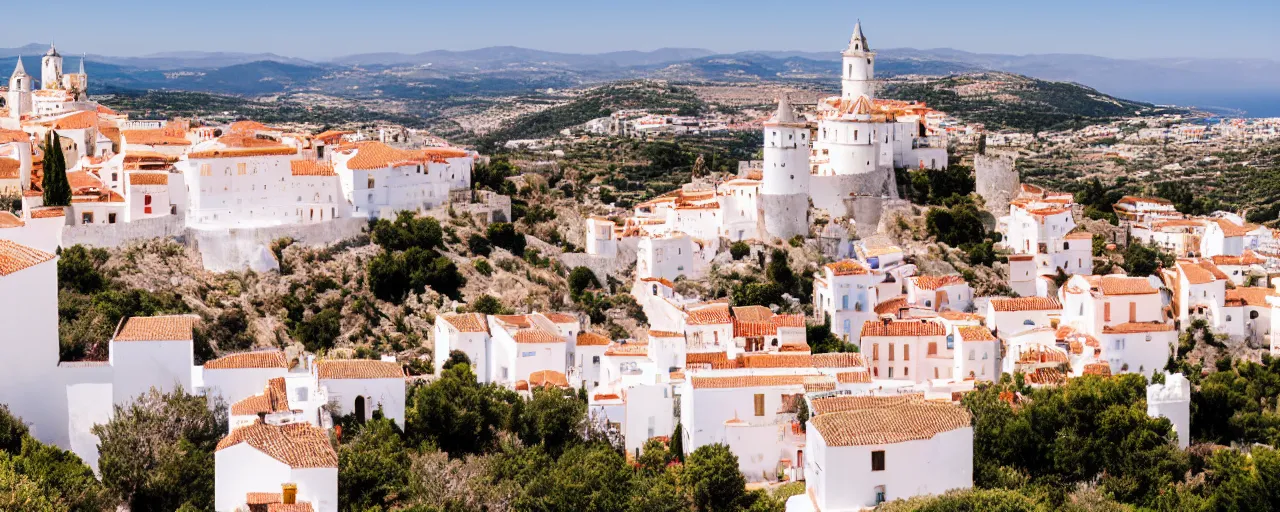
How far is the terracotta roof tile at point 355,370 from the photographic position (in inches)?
1062

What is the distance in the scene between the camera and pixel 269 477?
22391 millimetres

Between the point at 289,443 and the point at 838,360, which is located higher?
the point at 289,443

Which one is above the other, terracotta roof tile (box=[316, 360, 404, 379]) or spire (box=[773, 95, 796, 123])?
spire (box=[773, 95, 796, 123])

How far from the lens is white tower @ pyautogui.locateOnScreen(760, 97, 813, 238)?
42719 mm

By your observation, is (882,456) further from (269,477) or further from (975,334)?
(975,334)

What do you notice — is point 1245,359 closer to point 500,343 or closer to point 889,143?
point 889,143

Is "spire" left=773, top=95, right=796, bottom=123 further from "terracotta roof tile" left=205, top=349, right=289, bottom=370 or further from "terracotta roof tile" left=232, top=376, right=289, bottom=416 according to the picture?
"terracotta roof tile" left=232, top=376, right=289, bottom=416

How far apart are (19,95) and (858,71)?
27.6 meters

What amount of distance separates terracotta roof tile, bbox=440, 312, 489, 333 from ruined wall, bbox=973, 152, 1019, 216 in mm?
18852

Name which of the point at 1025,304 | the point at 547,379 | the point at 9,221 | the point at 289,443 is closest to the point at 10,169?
the point at 9,221

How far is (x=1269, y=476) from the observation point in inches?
1059

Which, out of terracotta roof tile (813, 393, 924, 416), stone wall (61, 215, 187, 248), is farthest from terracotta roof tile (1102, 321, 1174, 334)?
stone wall (61, 215, 187, 248)

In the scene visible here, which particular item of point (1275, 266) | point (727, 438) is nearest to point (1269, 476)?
point (727, 438)

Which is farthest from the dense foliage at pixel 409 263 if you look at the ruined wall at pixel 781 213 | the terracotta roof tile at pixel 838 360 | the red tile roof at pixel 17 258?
the red tile roof at pixel 17 258
